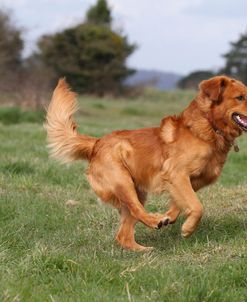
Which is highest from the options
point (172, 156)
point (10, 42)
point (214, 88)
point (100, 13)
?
point (100, 13)

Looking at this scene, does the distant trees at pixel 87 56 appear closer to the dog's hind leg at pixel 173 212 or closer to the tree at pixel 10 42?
the tree at pixel 10 42

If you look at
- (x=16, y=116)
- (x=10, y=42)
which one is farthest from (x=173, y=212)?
(x=10, y=42)

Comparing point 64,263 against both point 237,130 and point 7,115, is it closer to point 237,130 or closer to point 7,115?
point 237,130

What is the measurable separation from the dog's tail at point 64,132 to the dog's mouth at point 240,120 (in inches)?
56.9

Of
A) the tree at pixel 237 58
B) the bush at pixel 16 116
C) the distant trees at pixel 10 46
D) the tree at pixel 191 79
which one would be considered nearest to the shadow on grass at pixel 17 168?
the bush at pixel 16 116

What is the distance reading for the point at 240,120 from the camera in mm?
5754

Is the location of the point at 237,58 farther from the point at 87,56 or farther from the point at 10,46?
the point at 10,46

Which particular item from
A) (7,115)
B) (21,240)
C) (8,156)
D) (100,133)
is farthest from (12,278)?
(7,115)

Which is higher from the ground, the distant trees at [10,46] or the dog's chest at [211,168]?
the distant trees at [10,46]

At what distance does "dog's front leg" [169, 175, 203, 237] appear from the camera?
18.4ft

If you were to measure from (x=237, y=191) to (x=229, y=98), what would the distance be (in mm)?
2194

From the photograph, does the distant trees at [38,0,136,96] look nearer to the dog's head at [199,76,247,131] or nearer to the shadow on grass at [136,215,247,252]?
the shadow on grass at [136,215,247,252]

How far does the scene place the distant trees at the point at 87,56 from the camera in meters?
39.9

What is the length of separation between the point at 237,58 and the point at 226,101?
43467mm
